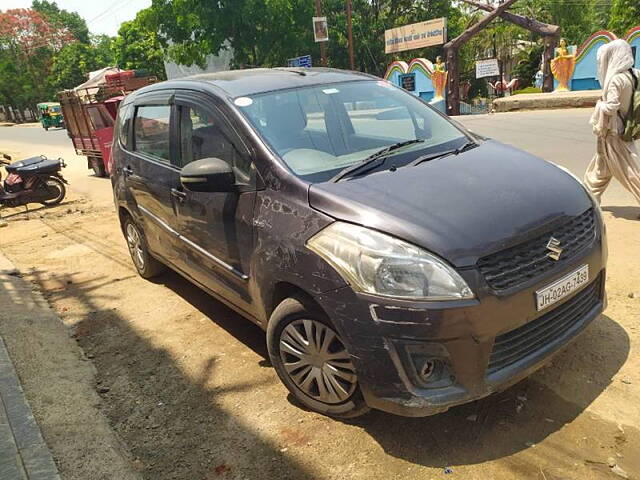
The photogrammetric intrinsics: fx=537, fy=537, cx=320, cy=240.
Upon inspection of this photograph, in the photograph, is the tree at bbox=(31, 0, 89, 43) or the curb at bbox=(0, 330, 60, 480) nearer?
the curb at bbox=(0, 330, 60, 480)

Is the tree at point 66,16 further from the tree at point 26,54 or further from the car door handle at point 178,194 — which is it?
the car door handle at point 178,194

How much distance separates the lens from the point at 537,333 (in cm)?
245

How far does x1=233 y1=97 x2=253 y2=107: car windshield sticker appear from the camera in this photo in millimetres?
3230

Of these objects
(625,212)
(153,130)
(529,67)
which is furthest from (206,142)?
(529,67)

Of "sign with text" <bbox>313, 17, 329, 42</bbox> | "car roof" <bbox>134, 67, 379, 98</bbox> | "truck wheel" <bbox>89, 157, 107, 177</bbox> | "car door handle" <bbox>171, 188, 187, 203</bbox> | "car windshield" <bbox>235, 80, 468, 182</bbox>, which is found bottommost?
"truck wheel" <bbox>89, 157, 107, 177</bbox>

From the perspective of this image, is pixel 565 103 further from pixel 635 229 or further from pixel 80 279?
pixel 80 279

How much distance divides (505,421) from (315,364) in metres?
0.98

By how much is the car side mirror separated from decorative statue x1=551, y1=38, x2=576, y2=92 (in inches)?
838

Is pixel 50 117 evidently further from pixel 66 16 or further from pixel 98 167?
pixel 66 16

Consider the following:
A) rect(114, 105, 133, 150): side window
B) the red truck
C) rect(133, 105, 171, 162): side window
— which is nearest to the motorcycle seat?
the red truck

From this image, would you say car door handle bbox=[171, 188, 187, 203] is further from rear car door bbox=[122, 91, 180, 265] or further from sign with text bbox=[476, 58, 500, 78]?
sign with text bbox=[476, 58, 500, 78]

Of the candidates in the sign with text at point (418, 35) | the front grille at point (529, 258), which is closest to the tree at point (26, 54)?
the sign with text at point (418, 35)

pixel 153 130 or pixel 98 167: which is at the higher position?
pixel 153 130

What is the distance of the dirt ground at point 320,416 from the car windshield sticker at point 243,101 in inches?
64.7
